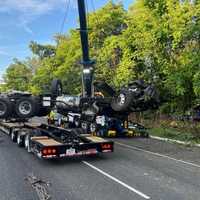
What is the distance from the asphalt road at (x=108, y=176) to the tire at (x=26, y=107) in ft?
6.21

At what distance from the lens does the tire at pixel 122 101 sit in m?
14.5

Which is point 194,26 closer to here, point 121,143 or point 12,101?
point 121,143

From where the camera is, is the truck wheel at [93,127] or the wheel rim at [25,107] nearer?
the wheel rim at [25,107]

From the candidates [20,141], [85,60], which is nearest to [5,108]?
[20,141]

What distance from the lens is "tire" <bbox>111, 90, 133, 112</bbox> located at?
14502mm

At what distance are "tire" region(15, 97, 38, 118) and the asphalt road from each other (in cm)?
189

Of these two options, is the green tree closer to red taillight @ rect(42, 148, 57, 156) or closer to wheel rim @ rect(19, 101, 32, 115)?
wheel rim @ rect(19, 101, 32, 115)

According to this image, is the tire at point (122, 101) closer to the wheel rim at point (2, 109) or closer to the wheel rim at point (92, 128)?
the wheel rim at point (92, 128)

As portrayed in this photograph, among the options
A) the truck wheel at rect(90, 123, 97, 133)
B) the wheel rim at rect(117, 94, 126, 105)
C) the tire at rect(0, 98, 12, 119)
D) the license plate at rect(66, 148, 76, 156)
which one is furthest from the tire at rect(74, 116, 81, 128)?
the license plate at rect(66, 148, 76, 156)

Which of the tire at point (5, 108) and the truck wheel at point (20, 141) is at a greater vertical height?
the tire at point (5, 108)

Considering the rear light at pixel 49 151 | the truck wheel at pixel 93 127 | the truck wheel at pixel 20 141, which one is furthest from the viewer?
the truck wheel at pixel 93 127

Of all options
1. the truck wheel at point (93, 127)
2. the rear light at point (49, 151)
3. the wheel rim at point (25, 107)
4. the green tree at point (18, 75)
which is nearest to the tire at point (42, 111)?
the wheel rim at point (25, 107)

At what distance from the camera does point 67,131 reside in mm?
12430

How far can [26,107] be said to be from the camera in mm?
14406
